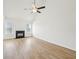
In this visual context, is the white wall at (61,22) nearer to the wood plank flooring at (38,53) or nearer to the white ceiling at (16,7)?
the wood plank flooring at (38,53)

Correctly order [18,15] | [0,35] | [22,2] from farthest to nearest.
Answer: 1. [18,15]
2. [22,2]
3. [0,35]

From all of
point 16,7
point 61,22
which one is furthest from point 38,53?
point 16,7

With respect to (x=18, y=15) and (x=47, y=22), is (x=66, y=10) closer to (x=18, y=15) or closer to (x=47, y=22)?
(x=47, y=22)

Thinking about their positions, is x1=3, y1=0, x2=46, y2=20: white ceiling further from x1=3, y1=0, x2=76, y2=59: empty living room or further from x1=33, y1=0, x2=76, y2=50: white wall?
x1=33, y1=0, x2=76, y2=50: white wall

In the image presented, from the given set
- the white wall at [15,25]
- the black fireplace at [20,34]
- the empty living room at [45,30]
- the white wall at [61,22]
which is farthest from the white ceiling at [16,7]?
the white wall at [61,22]

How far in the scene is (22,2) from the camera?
803 cm

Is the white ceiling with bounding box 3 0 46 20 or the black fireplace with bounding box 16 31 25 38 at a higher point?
the white ceiling with bounding box 3 0 46 20

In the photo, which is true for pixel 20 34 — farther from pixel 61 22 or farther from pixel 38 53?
pixel 38 53

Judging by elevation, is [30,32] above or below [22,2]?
below

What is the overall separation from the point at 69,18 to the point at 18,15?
5848 millimetres

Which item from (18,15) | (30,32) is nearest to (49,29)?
(18,15)

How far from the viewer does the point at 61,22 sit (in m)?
5.83

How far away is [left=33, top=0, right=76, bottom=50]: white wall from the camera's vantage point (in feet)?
16.4

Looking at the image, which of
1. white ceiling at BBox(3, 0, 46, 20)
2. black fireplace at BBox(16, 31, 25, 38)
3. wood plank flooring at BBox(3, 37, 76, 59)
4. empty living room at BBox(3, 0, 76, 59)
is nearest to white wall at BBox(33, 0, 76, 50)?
empty living room at BBox(3, 0, 76, 59)
